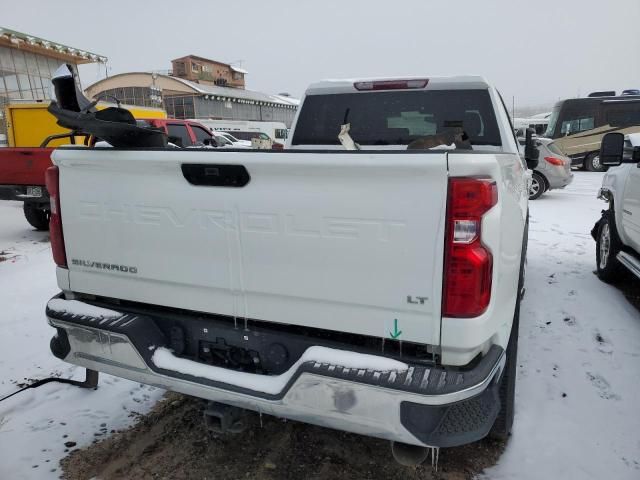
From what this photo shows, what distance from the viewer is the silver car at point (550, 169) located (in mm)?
11922

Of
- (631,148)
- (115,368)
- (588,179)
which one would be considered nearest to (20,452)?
(115,368)

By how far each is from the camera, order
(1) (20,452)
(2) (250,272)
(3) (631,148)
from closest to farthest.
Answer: (2) (250,272)
(1) (20,452)
(3) (631,148)

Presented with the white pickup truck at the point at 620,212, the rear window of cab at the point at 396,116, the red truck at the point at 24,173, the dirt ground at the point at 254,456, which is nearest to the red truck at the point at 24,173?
the red truck at the point at 24,173

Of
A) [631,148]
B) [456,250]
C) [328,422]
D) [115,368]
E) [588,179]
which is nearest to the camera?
[456,250]

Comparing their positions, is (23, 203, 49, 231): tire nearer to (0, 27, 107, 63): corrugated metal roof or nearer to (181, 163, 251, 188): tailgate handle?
(181, 163, 251, 188): tailgate handle

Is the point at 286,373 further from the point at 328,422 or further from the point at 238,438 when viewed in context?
the point at 238,438

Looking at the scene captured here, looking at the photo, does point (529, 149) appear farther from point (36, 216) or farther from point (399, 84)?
point (36, 216)

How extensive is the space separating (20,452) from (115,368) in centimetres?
90

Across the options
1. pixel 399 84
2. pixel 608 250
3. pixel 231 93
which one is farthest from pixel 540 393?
pixel 231 93

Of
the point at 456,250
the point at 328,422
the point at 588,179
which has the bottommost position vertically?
the point at 588,179

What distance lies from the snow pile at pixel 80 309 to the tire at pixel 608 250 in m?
5.10

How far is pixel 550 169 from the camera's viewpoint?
1195 centimetres

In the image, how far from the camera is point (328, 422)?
6.43ft

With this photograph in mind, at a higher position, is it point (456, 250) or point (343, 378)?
point (456, 250)
